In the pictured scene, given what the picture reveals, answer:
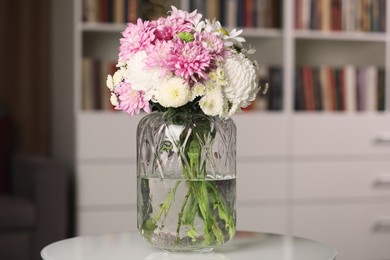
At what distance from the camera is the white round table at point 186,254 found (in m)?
1.65

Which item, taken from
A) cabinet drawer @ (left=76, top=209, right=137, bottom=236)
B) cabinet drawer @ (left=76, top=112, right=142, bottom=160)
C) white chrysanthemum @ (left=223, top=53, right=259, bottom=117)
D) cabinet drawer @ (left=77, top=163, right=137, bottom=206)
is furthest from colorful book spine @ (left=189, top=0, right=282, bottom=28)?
white chrysanthemum @ (left=223, top=53, right=259, bottom=117)

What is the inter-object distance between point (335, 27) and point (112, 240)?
6.92ft

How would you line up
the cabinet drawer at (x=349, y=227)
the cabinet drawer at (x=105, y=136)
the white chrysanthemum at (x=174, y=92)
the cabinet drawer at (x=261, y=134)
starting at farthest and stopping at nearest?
the cabinet drawer at (x=349, y=227)
the cabinet drawer at (x=261, y=134)
the cabinet drawer at (x=105, y=136)
the white chrysanthemum at (x=174, y=92)

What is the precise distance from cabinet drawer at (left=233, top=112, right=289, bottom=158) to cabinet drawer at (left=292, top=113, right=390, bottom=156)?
61mm

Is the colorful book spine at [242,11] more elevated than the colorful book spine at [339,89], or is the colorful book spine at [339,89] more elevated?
the colorful book spine at [242,11]

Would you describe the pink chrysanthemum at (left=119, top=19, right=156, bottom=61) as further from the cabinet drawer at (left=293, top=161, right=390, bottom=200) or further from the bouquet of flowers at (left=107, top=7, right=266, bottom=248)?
the cabinet drawer at (left=293, top=161, right=390, bottom=200)

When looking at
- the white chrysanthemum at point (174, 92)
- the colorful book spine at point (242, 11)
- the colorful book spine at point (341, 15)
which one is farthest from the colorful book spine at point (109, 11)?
the white chrysanthemum at point (174, 92)

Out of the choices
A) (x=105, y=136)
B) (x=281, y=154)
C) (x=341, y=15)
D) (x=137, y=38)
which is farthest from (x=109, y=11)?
(x=137, y=38)

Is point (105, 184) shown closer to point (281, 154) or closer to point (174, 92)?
point (281, 154)

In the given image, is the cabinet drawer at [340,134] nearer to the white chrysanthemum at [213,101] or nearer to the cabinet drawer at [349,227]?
the cabinet drawer at [349,227]

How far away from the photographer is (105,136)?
3.28 m

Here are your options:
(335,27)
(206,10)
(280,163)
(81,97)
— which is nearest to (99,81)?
(81,97)

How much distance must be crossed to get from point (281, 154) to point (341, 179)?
303mm

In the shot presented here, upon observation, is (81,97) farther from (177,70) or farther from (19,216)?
(177,70)
